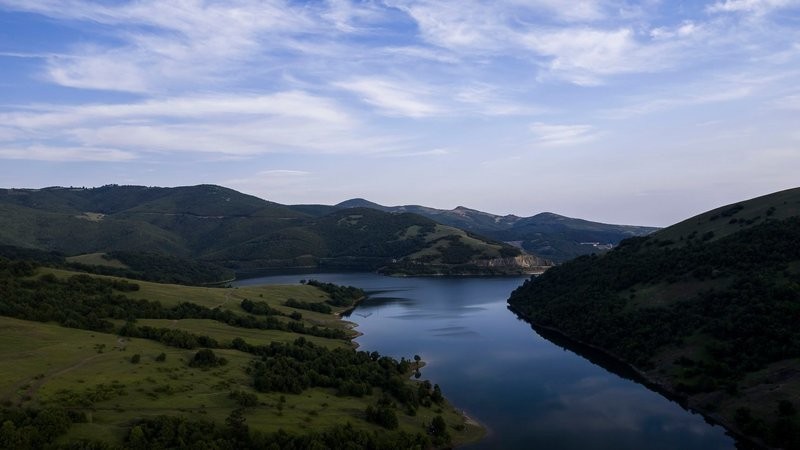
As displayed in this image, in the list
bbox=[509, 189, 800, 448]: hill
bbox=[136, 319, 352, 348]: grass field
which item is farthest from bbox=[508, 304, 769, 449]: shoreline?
bbox=[136, 319, 352, 348]: grass field

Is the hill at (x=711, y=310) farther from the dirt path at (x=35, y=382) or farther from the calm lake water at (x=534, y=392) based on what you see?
the dirt path at (x=35, y=382)

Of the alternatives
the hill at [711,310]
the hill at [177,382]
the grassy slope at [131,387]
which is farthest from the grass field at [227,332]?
the hill at [711,310]

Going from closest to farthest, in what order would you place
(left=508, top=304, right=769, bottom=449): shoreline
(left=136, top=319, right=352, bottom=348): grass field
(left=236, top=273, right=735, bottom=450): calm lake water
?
(left=236, top=273, right=735, bottom=450): calm lake water → (left=508, top=304, right=769, bottom=449): shoreline → (left=136, top=319, right=352, bottom=348): grass field

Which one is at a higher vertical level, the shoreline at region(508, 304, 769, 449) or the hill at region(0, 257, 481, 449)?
the hill at region(0, 257, 481, 449)

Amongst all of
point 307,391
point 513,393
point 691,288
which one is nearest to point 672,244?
point 691,288

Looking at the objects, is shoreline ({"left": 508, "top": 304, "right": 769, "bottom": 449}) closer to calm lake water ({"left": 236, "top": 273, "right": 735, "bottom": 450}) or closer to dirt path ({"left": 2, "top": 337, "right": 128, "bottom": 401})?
calm lake water ({"left": 236, "top": 273, "right": 735, "bottom": 450})

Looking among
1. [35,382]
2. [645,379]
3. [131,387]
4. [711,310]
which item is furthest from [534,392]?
[35,382]
